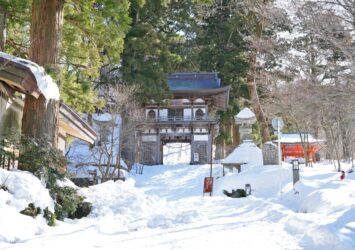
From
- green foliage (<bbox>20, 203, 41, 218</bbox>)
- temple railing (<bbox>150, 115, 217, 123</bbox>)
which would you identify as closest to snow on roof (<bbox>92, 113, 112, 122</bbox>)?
temple railing (<bbox>150, 115, 217, 123</bbox>)

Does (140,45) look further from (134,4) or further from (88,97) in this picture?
(88,97)

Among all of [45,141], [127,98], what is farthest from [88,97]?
[127,98]

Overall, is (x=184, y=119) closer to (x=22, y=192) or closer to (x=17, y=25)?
(x=17, y=25)

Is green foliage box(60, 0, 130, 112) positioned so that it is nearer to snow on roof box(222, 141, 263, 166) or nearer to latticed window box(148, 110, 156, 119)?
snow on roof box(222, 141, 263, 166)

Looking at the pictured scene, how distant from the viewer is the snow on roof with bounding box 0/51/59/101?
6.45m

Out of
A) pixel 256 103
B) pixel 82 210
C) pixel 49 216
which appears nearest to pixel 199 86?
pixel 256 103

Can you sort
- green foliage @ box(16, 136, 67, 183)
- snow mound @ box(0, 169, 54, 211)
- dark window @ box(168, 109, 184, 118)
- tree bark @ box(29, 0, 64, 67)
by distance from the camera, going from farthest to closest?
dark window @ box(168, 109, 184, 118) → tree bark @ box(29, 0, 64, 67) → green foliage @ box(16, 136, 67, 183) → snow mound @ box(0, 169, 54, 211)

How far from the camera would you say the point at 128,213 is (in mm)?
7594

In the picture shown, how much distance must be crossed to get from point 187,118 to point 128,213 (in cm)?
2500

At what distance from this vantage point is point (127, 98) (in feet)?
78.7

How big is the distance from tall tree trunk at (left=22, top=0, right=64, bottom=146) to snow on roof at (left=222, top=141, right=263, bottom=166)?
45.4ft

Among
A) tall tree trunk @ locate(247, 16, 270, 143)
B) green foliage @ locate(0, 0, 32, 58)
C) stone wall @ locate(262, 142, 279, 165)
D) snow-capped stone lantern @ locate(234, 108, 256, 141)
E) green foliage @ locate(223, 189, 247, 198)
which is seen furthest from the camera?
tall tree trunk @ locate(247, 16, 270, 143)

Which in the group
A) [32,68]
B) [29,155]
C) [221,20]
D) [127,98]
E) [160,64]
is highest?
[221,20]

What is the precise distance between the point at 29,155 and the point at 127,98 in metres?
17.3
